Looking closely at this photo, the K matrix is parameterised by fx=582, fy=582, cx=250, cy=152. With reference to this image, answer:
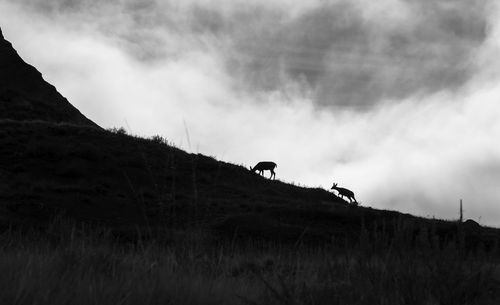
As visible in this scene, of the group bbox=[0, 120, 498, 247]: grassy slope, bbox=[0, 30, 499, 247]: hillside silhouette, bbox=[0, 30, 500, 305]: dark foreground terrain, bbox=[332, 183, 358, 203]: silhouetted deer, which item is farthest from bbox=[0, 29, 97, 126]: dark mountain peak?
bbox=[332, 183, 358, 203]: silhouetted deer

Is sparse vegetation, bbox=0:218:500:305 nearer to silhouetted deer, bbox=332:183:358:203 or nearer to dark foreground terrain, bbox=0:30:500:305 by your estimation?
dark foreground terrain, bbox=0:30:500:305

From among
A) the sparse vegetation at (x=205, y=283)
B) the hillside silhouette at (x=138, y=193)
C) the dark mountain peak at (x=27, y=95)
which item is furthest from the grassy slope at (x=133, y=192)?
the sparse vegetation at (x=205, y=283)

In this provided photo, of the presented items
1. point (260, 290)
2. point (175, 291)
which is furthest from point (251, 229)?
point (175, 291)

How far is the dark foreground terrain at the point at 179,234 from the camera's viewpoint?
4.22m

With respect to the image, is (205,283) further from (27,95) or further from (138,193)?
(27,95)

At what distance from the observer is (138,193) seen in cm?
2177

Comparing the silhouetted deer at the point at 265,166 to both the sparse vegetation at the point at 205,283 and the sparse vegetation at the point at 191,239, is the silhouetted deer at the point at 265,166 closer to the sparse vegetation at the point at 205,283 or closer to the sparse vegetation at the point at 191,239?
the sparse vegetation at the point at 191,239

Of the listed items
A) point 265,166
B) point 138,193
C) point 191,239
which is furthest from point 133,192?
point 265,166

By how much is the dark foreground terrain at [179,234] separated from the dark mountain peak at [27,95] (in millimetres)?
163

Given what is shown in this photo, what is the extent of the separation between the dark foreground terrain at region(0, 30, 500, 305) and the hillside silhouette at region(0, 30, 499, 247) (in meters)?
0.10

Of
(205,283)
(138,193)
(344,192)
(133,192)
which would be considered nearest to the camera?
(205,283)

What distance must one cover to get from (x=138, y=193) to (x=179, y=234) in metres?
15.2

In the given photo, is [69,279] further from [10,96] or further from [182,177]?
[10,96]

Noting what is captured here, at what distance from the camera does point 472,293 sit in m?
5.15
